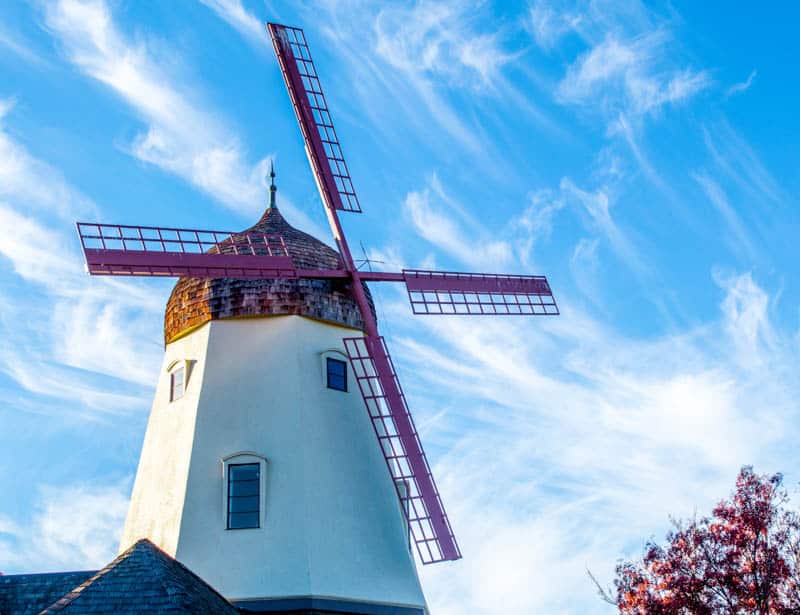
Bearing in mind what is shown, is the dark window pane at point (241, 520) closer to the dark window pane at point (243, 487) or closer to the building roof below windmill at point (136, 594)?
the dark window pane at point (243, 487)

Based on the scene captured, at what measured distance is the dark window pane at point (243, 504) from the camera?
Answer: 57.7 ft

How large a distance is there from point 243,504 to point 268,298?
3.87 m

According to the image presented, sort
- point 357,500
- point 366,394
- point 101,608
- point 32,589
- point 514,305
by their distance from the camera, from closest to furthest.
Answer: point 101,608, point 32,589, point 357,500, point 366,394, point 514,305

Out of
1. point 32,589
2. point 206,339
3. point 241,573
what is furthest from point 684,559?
point 32,589

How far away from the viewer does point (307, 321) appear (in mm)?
19453

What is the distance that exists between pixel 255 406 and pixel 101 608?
20.3ft

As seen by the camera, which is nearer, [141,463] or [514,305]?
[141,463]

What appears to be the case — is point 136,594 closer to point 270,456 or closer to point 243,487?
point 243,487

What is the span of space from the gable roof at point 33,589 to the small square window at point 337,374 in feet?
18.1

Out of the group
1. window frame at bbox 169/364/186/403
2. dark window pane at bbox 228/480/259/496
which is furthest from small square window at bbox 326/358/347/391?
window frame at bbox 169/364/186/403

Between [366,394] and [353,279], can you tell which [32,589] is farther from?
[353,279]

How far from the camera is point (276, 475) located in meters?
17.8

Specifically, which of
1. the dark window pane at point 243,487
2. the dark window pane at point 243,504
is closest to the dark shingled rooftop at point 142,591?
the dark window pane at point 243,504

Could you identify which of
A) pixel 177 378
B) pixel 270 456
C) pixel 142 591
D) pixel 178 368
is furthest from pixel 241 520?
pixel 142 591
